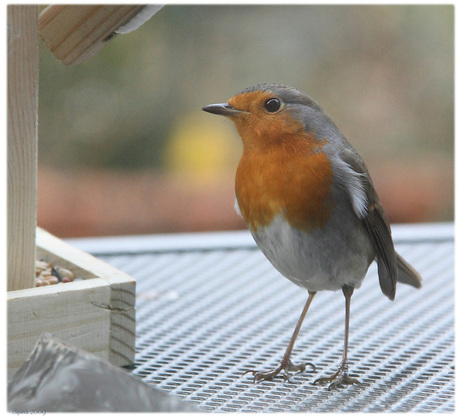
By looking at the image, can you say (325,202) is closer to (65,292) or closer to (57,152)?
(65,292)

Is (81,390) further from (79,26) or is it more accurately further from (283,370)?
(79,26)

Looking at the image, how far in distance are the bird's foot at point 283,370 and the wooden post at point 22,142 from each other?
2.17ft

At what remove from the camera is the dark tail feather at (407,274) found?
117 inches

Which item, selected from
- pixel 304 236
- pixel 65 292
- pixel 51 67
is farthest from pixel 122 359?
pixel 51 67

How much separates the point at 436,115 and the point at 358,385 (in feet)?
16.9

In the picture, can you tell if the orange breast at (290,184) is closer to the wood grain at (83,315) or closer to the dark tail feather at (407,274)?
the wood grain at (83,315)

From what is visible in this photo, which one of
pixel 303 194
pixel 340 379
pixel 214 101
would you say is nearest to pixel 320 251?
pixel 303 194

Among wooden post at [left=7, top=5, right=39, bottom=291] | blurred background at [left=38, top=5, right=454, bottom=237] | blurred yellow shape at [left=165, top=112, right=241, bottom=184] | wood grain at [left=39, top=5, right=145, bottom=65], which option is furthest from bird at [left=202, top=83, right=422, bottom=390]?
blurred yellow shape at [left=165, top=112, right=241, bottom=184]

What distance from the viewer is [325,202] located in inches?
95.0

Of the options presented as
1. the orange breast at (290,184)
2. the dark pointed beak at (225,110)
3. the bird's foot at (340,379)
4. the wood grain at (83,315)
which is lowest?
the bird's foot at (340,379)

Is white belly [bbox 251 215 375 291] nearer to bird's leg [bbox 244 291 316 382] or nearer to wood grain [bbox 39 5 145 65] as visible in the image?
bird's leg [bbox 244 291 316 382]

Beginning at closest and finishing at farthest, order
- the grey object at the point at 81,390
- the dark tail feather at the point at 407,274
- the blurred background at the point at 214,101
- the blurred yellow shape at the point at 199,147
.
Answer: the grey object at the point at 81,390
the dark tail feather at the point at 407,274
the blurred background at the point at 214,101
the blurred yellow shape at the point at 199,147

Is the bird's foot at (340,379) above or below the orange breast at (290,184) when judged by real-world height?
below

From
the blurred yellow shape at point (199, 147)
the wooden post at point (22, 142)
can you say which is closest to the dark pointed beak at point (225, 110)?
the wooden post at point (22, 142)
